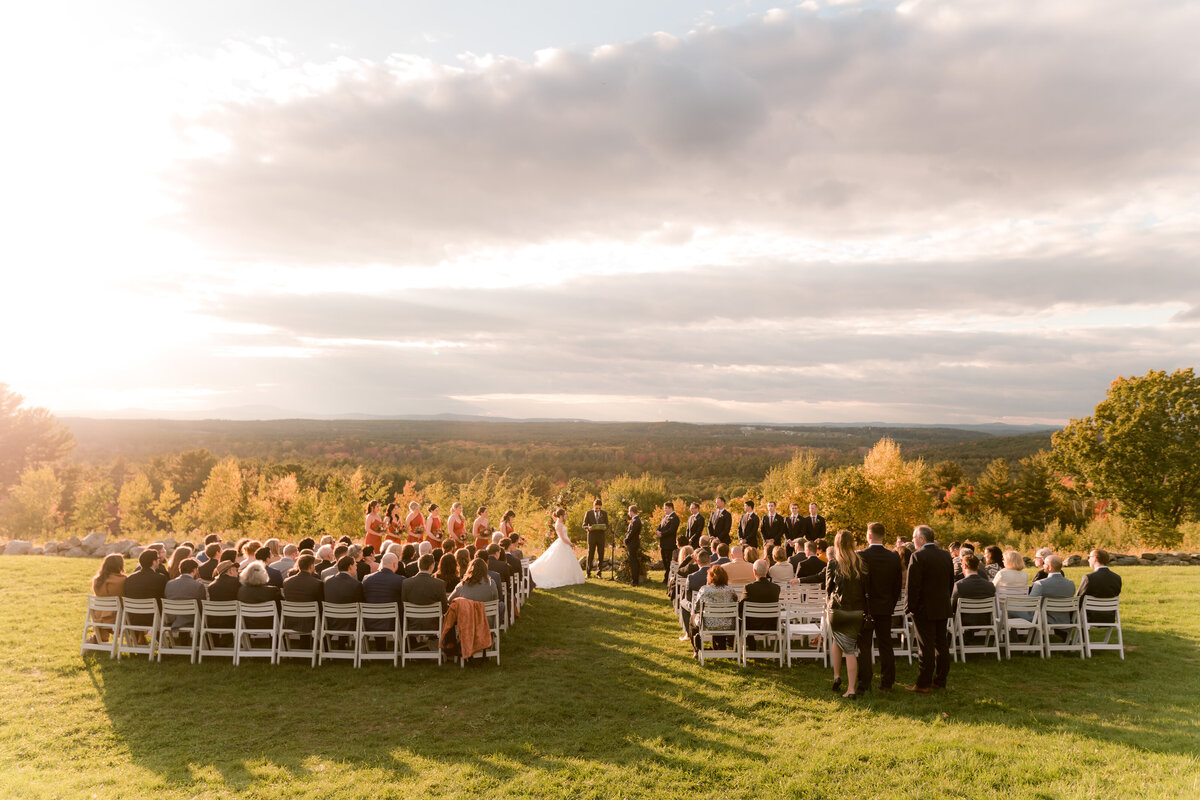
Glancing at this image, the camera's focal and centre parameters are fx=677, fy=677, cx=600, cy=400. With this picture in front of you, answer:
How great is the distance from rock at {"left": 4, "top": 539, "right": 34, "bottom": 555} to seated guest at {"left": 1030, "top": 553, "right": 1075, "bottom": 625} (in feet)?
75.2

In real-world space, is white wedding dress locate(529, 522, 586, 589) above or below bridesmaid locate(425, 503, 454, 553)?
below

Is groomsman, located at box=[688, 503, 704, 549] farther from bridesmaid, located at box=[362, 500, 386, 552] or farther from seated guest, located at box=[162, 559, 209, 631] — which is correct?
seated guest, located at box=[162, 559, 209, 631]

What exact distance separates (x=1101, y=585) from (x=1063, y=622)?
0.67 metres

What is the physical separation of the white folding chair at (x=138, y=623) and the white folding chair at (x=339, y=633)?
6.54 ft

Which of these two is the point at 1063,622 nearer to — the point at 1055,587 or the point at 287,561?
the point at 1055,587

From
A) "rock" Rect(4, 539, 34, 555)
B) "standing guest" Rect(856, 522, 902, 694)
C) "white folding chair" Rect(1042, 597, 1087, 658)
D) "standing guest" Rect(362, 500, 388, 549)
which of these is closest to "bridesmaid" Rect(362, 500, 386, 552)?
"standing guest" Rect(362, 500, 388, 549)

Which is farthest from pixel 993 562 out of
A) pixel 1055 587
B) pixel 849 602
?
pixel 849 602

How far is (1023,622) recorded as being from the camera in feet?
28.7

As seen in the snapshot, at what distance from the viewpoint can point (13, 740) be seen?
604 centimetres

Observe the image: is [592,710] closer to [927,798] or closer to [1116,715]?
[927,798]

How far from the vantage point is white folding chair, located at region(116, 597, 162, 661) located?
8.41 meters

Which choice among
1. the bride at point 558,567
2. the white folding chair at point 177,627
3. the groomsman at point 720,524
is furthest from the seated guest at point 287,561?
the groomsman at point 720,524

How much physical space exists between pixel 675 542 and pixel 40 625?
1106 cm

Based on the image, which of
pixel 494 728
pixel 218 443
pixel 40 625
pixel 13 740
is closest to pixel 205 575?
pixel 40 625
